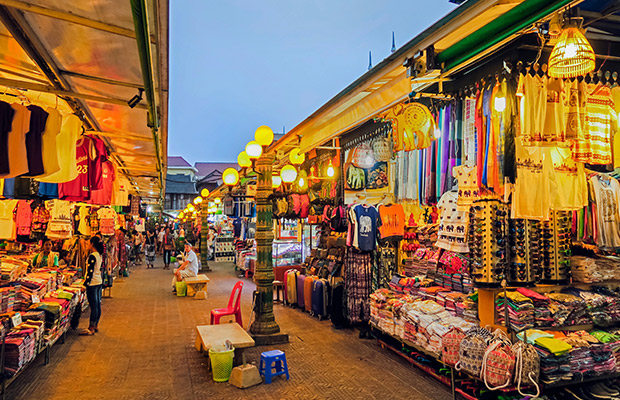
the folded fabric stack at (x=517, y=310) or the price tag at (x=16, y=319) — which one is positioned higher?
the folded fabric stack at (x=517, y=310)

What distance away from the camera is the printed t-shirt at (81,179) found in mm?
4934

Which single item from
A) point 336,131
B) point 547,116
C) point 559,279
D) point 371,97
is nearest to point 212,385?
point 336,131

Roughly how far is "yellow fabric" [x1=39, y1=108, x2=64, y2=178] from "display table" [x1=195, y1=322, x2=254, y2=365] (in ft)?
10.9

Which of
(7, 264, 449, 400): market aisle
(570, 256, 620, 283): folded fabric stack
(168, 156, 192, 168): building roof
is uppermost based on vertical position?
(168, 156, 192, 168): building roof

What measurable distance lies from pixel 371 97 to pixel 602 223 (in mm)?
3196

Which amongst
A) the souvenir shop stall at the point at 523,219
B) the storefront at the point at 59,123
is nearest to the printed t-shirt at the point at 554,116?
the souvenir shop stall at the point at 523,219

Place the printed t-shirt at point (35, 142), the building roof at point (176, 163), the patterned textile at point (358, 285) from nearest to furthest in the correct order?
the printed t-shirt at point (35, 142) → the patterned textile at point (358, 285) → the building roof at point (176, 163)

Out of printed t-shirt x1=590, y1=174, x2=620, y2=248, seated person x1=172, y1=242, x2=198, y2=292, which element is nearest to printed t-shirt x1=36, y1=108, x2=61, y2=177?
printed t-shirt x1=590, y1=174, x2=620, y2=248

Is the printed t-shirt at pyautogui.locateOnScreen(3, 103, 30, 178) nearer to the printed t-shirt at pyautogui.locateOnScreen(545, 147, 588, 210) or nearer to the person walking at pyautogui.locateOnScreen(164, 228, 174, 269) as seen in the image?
the printed t-shirt at pyautogui.locateOnScreen(545, 147, 588, 210)

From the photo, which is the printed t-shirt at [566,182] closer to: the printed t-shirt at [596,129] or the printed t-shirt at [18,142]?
the printed t-shirt at [596,129]

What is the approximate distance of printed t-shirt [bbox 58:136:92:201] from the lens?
4934 millimetres

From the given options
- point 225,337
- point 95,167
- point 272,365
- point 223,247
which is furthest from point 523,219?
point 223,247

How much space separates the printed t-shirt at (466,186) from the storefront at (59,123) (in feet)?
12.0

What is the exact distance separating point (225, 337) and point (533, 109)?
4.98 meters
